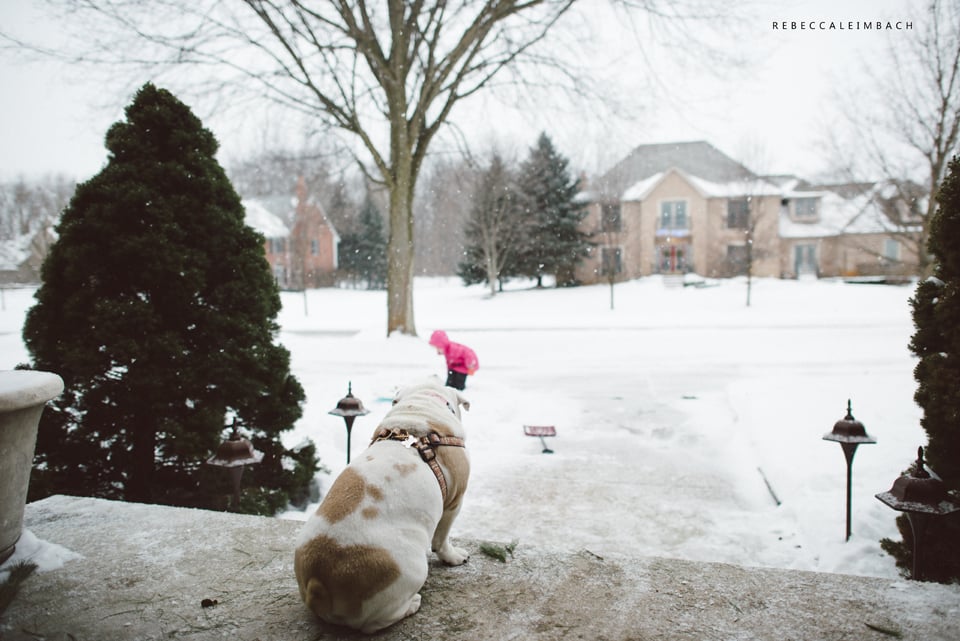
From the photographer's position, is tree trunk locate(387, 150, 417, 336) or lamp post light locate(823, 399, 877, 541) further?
tree trunk locate(387, 150, 417, 336)

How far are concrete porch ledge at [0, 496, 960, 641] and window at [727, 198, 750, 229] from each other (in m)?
31.3

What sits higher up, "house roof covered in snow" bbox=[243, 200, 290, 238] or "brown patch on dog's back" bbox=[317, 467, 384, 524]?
"house roof covered in snow" bbox=[243, 200, 290, 238]

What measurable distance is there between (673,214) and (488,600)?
41.1 m

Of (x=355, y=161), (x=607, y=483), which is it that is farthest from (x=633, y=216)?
(x=607, y=483)

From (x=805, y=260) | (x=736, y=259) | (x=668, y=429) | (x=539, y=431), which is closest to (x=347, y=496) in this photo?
(x=539, y=431)

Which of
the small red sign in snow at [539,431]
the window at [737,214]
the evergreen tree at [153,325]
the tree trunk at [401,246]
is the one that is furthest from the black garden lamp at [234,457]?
the window at [737,214]

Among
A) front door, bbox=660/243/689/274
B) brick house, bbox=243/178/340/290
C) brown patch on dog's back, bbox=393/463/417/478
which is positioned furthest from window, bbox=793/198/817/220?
brown patch on dog's back, bbox=393/463/417/478

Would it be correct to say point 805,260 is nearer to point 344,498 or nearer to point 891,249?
point 891,249

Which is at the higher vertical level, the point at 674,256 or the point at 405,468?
the point at 674,256

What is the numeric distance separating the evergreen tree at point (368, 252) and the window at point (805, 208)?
32.9m

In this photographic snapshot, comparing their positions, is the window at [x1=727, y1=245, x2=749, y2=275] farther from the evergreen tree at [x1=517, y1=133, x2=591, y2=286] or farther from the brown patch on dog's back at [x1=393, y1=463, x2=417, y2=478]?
the brown patch on dog's back at [x1=393, y1=463, x2=417, y2=478]

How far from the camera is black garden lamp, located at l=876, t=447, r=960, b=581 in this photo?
2.99 m

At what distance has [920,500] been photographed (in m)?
3.04

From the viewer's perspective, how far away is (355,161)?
17.0 m
